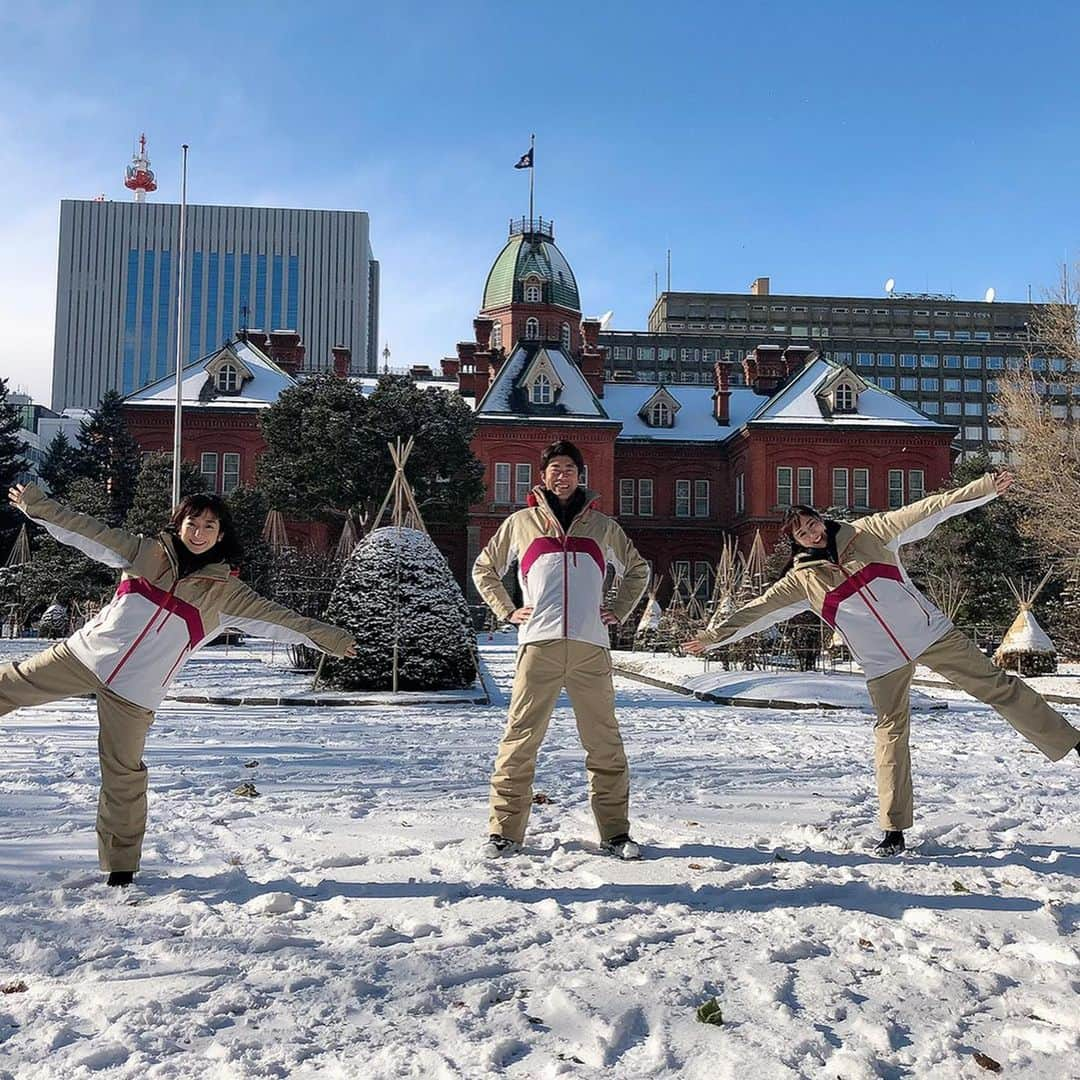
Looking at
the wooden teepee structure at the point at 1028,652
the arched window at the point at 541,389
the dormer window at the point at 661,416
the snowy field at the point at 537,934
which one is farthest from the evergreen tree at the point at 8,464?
the snowy field at the point at 537,934

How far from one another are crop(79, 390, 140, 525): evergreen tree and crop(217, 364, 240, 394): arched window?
4427 mm

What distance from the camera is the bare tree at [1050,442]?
75.2ft

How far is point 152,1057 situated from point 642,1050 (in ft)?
4.21

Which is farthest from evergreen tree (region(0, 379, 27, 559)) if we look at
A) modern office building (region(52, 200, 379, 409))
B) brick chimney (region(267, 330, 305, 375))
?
modern office building (region(52, 200, 379, 409))

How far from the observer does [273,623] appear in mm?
4590

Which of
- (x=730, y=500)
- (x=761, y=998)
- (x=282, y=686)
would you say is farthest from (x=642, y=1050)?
(x=730, y=500)

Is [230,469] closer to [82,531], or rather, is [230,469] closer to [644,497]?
[644,497]

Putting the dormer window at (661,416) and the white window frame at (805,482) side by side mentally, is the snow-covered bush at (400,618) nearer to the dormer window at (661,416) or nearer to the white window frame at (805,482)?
the white window frame at (805,482)

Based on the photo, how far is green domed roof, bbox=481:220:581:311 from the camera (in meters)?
53.5

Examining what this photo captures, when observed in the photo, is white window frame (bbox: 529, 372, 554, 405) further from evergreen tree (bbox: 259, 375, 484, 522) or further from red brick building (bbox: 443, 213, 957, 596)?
evergreen tree (bbox: 259, 375, 484, 522)

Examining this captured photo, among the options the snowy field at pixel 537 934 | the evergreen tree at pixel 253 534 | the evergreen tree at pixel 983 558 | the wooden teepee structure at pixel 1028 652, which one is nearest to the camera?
the snowy field at pixel 537 934

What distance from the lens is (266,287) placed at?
106 metres

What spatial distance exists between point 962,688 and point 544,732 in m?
2.04

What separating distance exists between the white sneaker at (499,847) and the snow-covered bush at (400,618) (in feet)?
26.0
